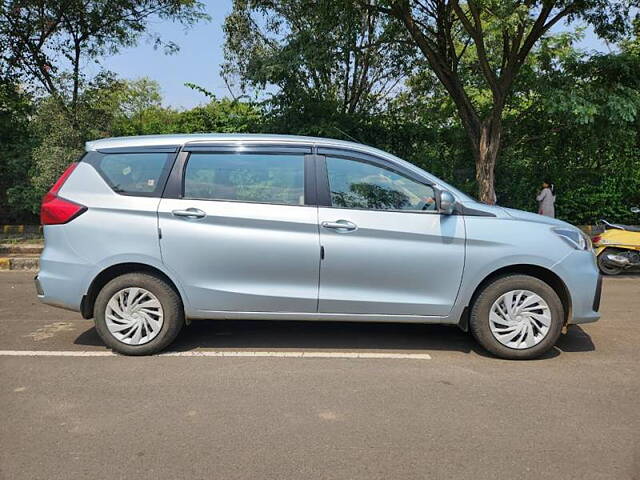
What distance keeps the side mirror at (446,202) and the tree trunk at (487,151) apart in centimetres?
687

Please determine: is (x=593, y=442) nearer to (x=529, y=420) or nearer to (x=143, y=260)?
(x=529, y=420)

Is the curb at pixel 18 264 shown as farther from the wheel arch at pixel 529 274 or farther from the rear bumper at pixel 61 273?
the wheel arch at pixel 529 274

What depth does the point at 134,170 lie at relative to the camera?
478 centimetres

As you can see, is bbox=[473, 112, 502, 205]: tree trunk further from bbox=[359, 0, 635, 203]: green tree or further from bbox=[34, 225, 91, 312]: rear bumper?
bbox=[34, 225, 91, 312]: rear bumper

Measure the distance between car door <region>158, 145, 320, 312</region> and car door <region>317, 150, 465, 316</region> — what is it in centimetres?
16

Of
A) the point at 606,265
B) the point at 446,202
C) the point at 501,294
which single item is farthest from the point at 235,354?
the point at 606,265

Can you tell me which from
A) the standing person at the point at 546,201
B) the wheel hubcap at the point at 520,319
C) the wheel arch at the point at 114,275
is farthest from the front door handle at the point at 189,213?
the standing person at the point at 546,201

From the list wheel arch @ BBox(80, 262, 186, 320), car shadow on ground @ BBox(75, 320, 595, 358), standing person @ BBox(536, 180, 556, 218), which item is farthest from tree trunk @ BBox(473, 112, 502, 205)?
wheel arch @ BBox(80, 262, 186, 320)

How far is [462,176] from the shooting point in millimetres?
13062

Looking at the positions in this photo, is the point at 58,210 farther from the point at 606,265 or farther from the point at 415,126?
the point at 415,126

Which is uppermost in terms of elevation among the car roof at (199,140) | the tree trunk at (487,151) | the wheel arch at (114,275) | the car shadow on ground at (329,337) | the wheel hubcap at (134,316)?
the tree trunk at (487,151)

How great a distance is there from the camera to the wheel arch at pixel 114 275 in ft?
15.4

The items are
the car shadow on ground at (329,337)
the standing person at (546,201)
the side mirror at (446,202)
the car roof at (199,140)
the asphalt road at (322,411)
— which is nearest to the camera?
the asphalt road at (322,411)

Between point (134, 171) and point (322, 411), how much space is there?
261cm
